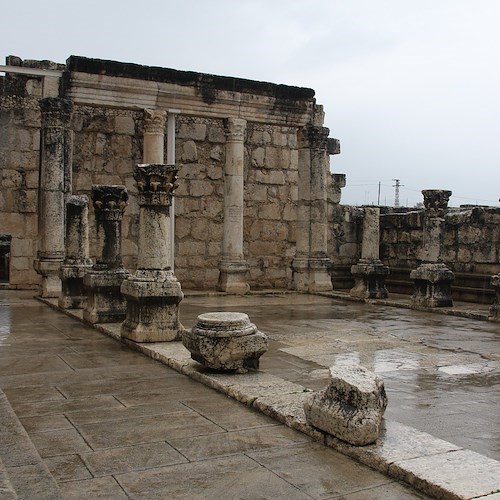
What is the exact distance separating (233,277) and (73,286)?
460 centimetres

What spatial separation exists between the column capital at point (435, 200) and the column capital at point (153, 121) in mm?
5504

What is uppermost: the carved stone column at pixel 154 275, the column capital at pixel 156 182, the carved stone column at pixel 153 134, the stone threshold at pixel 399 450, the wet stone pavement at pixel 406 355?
the carved stone column at pixel 153 134

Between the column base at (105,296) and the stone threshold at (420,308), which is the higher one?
the column base at (105,296)

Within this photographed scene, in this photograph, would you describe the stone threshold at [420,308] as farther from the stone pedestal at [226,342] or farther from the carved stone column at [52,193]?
the stone pedestal at [226,342]

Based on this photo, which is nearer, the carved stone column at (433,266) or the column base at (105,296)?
the column base at (105,296)

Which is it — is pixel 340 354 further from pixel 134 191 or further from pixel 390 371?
pixel 134 191

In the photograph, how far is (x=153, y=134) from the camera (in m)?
15.0

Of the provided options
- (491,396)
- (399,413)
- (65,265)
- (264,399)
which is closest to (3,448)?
(264,399)

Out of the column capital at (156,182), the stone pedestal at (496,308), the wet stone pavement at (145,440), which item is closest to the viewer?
the wet stone pavement at (145,440)

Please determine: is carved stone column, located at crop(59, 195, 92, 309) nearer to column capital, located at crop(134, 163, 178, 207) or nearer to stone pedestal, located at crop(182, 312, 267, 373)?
column capital, located at crop(134, 163, 178, 207)

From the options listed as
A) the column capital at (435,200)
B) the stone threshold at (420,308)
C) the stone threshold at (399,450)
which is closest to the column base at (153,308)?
the stone threshold at (399,450)

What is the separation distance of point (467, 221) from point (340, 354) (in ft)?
26.8

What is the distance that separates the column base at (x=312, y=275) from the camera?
54.7 ft

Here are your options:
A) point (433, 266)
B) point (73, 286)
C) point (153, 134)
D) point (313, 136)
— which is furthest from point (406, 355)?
point (313, 136)
